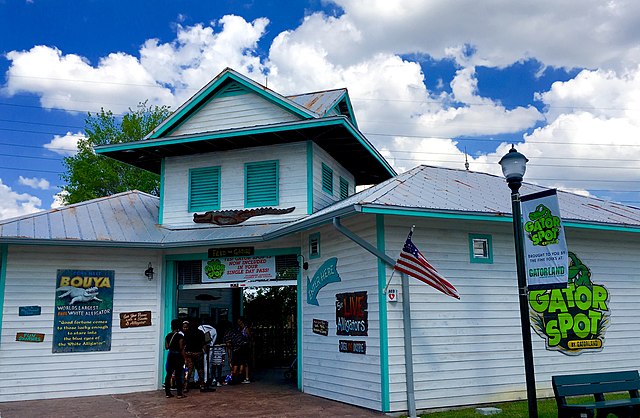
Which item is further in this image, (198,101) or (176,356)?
(198,101)

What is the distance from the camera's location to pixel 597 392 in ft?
27.2

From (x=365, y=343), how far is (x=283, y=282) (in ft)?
10.8

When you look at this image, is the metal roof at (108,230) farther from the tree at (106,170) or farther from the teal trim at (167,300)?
the tree at (106,170)

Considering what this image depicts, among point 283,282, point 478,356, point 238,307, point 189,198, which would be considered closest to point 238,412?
point 283,282

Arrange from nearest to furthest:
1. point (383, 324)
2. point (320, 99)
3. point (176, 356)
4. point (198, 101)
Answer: point (383, 324) < point (176, 356) < point (198, 101) < point (320, 99)

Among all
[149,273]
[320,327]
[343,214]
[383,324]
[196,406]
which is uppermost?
[343,214]

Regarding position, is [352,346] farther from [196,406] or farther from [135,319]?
[135,319]

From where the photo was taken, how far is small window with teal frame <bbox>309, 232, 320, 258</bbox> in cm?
1227

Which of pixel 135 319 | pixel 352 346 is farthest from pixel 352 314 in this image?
pixel 135 319

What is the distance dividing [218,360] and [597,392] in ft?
28.5

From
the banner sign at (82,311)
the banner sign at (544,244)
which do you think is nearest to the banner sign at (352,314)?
the banner sign at (544,244)

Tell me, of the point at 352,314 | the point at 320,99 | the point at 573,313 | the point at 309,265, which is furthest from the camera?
the point at 320,99

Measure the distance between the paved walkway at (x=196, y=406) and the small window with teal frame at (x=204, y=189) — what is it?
446 centimetres

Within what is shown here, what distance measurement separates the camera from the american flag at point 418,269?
9.34m
